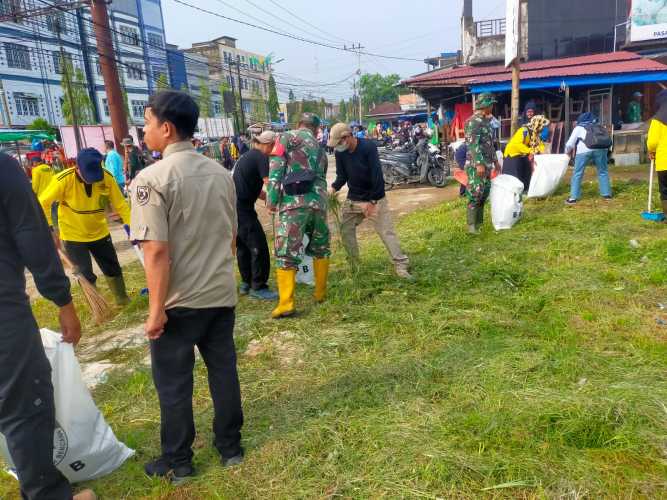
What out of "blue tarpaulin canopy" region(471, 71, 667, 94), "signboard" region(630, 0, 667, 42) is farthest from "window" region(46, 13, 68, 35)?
"signboard" region(630, 0, 667, 42)

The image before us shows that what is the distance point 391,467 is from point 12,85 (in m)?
36.5

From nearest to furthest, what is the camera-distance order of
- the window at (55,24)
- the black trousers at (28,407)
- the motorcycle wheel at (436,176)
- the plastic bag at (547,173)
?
the black trousers at (28,407) < the plastic bag at (547,173) < the motorcycle wheel at (436,176) < the window at (55,24)

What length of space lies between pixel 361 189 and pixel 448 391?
2701 millimetres

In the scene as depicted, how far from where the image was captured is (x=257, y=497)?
2.27 metres

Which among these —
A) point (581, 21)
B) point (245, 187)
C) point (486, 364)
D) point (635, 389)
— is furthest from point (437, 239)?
point (581, 21)

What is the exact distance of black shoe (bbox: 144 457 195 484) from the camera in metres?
2.41

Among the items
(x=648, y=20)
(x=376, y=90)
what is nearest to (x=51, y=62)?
(x=648, y=20)

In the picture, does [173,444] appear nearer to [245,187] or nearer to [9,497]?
[9,497]

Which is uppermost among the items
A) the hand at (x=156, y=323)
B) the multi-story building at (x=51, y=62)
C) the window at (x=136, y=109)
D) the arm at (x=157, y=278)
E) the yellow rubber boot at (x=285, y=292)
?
the multi-story building at (x=51, y=62)

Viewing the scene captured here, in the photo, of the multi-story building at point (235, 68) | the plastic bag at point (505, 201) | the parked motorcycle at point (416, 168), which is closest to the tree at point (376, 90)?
the multi-story building at point (235, 68)

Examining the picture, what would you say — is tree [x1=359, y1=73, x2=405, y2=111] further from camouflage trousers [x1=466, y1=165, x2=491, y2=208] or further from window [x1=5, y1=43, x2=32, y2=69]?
camouflage trousers [x1=466, y1=165, x2=491, y2=208]

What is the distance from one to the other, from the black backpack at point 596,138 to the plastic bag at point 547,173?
1.74 ft

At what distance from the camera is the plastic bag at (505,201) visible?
6.75m

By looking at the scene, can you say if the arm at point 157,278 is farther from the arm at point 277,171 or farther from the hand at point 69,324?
the arm at point 277,171
